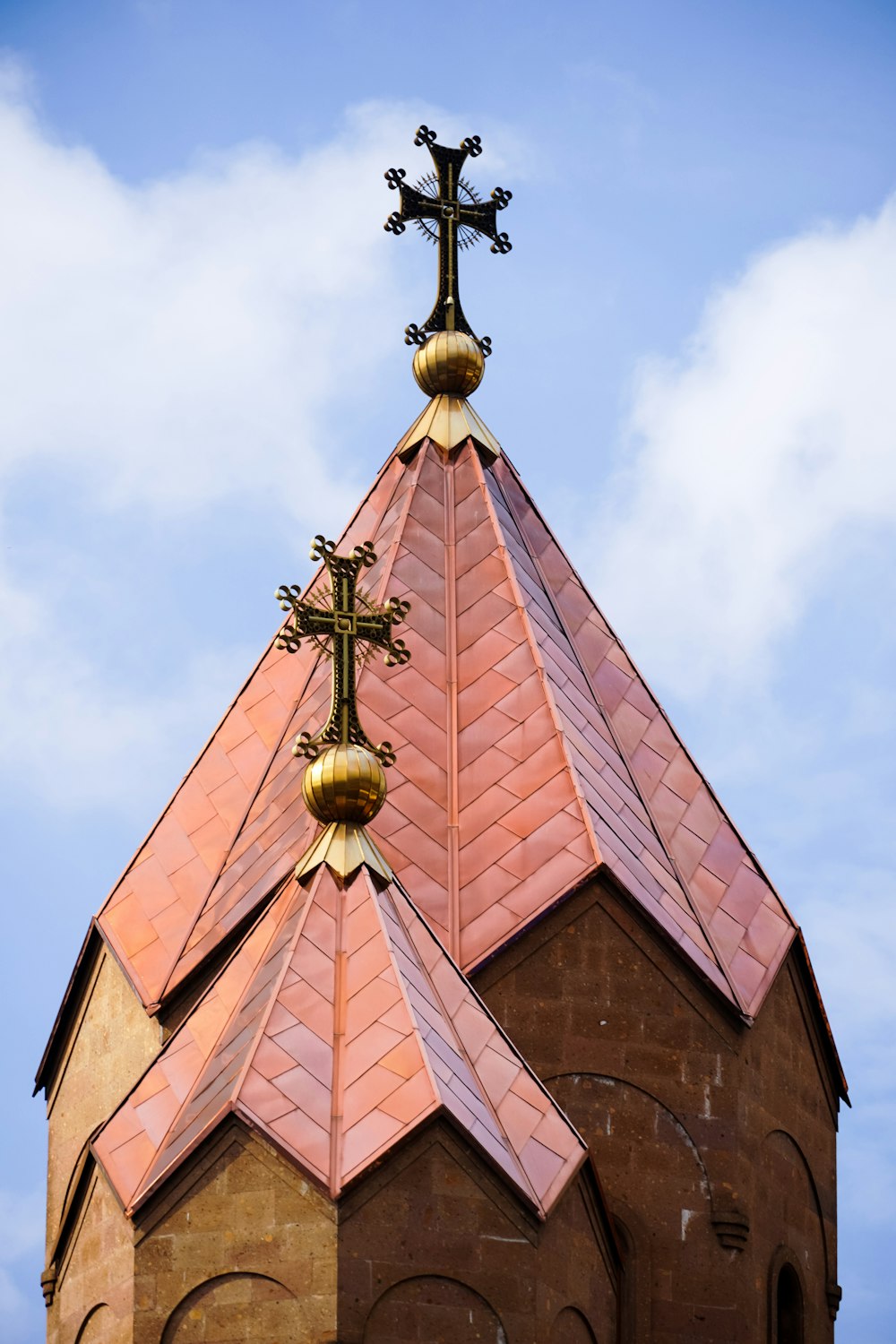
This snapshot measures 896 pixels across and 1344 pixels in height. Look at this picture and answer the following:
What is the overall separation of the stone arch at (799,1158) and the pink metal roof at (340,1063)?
270 cm

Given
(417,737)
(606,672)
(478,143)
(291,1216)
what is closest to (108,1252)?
(291,1216)

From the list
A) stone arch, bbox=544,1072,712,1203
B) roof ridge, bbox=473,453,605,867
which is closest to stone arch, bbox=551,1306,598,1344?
stone arch, bbox=544,1072,712,1203

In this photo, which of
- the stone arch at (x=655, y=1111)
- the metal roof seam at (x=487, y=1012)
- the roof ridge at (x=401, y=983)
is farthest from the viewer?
the stone arch at (x=655, y=1111)

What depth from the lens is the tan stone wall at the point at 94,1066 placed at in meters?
25.5

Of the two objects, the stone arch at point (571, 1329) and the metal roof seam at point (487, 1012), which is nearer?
the stone arch at point (571, 1329)

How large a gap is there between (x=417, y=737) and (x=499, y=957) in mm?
2277

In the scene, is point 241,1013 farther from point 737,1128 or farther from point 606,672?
point 606,672

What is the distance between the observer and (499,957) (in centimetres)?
2462

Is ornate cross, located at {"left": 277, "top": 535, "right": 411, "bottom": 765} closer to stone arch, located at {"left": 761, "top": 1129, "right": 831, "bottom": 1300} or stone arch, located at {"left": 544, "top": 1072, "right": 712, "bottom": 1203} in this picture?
stone arch, located at {"left": 544, "top": 1072, "right": 712, "bottom": 1203}

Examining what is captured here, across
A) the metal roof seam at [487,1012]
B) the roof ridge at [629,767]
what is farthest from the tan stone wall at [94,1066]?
the roof ridge at [629,767]

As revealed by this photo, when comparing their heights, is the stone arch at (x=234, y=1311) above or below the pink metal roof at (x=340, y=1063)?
below

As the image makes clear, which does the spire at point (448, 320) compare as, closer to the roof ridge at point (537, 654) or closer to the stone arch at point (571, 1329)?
the roof ridge at point (537, 654)

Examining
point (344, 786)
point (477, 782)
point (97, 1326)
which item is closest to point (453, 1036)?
point (344, 786)

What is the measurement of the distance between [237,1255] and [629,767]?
6.73m
